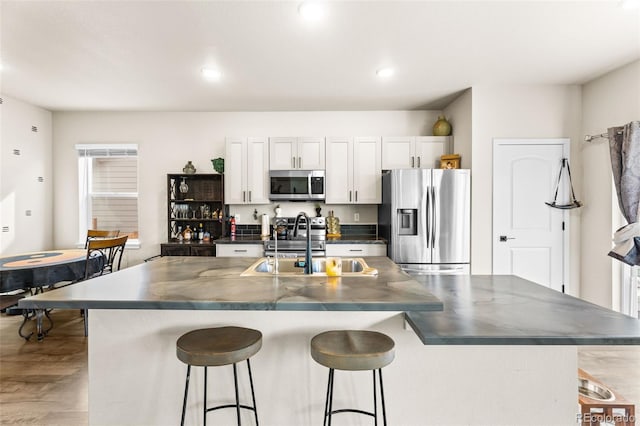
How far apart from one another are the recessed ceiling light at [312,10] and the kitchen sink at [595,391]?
2.78 m

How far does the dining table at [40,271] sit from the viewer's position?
280cm

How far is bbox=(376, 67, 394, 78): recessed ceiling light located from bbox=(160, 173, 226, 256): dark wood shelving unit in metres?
2.46

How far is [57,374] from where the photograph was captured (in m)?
2.57

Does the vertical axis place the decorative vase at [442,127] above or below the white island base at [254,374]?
above

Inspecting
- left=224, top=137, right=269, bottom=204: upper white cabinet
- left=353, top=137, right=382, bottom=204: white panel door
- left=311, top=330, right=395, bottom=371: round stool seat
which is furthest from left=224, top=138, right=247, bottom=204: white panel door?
left=311, top=330, right=395, bottom=371: round stool seat

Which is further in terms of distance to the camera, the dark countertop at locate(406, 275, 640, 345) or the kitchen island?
the kitchen island

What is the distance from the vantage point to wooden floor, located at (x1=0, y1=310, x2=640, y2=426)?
2.12 m

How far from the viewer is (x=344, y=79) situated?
3.42m

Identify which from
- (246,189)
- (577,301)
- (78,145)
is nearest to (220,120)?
(246,189)

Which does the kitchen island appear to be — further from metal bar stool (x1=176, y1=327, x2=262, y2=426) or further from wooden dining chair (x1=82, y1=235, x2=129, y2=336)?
wooden dining chair (x1=82, y1=235, x2=129, y2=336)

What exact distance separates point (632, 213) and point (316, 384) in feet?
10.1

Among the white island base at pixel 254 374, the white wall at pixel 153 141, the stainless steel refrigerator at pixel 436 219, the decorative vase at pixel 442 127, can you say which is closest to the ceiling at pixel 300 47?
the decorative vase at pixel 442 127

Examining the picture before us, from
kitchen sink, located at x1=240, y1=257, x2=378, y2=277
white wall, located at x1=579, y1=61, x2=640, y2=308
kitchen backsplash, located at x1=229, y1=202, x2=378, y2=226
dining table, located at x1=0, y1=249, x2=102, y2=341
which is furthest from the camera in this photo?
kitchen backsplash, located at x1=229, y1=202, x2=378, y2=226

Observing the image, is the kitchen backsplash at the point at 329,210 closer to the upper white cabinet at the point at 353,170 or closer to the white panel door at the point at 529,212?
the upper white cabinet at the point at 353,170
